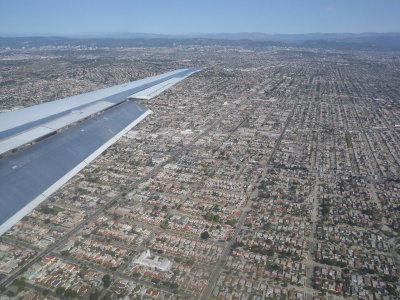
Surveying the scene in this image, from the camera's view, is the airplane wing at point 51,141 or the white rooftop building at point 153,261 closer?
the airplane wing at point 51,141

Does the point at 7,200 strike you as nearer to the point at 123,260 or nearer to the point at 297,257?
the point at 123,260

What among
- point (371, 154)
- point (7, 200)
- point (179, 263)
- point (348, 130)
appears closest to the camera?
point (7, 200)

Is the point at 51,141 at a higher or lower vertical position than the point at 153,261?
higher

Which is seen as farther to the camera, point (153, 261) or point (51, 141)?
point (153, 261)

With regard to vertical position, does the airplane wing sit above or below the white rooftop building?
above

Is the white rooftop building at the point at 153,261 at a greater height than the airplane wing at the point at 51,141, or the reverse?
the airplane wing at the point at 51,141

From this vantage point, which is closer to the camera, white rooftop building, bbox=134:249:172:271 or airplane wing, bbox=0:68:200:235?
airplane wing, bbox=0:68:200:235

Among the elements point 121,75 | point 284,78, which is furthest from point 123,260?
point 284,78

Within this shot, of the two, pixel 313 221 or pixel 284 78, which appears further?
pixel 284 78
